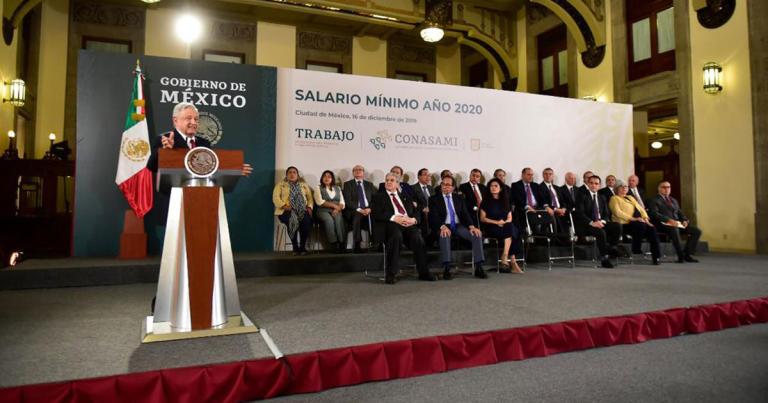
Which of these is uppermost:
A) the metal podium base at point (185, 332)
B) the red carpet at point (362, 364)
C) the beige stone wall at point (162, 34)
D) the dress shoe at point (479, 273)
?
the beige stone wall at point (162, 34)

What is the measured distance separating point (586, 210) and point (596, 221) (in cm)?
20

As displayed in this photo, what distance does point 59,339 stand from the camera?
2.38 metres

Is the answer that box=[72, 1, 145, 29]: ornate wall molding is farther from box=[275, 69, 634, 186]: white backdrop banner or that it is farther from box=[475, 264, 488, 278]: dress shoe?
box=[475, 264, 488, 278]: dress shoe

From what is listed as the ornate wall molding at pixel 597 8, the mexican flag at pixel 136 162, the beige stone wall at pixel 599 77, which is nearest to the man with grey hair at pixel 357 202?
the mexican flag at pixel 136 162

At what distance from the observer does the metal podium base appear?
7.74ft

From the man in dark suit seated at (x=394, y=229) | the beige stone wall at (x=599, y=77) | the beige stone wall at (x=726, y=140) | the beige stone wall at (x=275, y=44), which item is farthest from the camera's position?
the beige stone wall at (x=275, y=44)

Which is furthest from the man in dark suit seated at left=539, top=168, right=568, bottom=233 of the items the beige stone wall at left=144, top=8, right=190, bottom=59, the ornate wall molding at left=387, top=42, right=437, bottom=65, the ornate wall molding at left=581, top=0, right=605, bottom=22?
the beige stone wall at left=144, top=8, right=190, bottom=59

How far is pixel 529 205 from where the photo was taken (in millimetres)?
6102

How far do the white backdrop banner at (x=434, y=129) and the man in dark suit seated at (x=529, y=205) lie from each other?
83cm

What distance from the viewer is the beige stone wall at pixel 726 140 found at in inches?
294

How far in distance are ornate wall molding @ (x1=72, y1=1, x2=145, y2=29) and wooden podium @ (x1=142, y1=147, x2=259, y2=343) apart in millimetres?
9439

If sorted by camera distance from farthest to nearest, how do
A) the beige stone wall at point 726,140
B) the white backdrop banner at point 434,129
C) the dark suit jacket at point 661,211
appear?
the beige stone wall at point 726,140 → the dark suit jacket at point 661,211 → the white backdrop banner at point 434,129

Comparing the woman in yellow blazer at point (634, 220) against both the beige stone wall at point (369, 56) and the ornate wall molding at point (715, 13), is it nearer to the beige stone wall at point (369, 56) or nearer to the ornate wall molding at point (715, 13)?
the ornate wall molding at point (715, 13)

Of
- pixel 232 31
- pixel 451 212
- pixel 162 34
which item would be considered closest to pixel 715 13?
pixel 451 212
